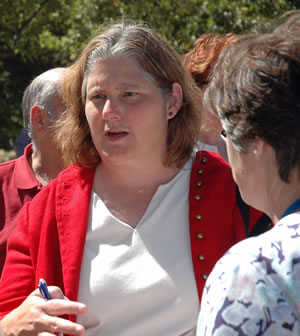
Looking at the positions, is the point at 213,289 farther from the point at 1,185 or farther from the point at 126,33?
the point at 1,185

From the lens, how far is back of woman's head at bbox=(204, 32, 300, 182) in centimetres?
163

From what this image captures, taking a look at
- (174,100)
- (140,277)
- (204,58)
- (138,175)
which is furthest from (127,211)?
(204,58)

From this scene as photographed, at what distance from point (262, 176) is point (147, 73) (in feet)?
3.71

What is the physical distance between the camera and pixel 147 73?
2.70m

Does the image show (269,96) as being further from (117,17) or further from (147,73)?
(117,17)

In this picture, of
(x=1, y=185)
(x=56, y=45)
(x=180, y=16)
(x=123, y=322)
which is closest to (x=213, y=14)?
(x=180, y=16)

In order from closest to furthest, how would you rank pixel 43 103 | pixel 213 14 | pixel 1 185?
pixel 1 185, pixel 43 103, pixel 213 14

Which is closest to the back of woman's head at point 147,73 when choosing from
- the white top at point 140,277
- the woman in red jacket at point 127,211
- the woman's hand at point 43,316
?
the woman in red jacket at point 127,211

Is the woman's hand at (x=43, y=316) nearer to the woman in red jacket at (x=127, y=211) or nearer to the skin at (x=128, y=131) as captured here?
the woman in red jacket at (x=127, y=211)

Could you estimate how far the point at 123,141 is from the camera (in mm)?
2635

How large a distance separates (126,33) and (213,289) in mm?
1498

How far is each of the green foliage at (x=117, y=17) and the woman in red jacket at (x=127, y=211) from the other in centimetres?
150

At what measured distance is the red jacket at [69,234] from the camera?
253 centimetres

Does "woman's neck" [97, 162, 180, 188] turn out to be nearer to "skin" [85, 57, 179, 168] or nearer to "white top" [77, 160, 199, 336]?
"skin" [85, 57, 179, 168]
